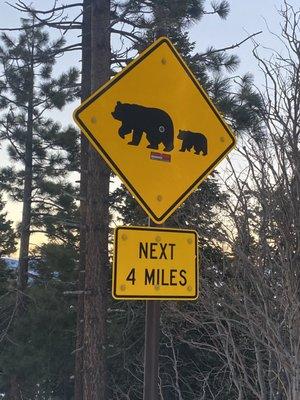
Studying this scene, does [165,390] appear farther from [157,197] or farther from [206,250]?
[157,197]

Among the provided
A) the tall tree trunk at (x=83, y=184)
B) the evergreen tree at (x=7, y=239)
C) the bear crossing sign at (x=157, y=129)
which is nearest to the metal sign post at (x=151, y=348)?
the bear crossing sign at (x=157, y=129)

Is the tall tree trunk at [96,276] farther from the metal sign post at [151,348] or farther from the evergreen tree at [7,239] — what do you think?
the evergreen tree at [7,239]

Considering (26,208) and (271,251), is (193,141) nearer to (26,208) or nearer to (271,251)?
(271,251)

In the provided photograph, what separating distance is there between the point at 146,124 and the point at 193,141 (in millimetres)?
261

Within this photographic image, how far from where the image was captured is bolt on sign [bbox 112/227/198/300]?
104 inches

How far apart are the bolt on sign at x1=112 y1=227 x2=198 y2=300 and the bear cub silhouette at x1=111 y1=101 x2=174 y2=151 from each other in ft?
1.39

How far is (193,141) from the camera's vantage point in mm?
2912

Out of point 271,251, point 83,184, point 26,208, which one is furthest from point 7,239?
point 271,251

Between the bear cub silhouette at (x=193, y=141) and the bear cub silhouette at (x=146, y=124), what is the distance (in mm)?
57

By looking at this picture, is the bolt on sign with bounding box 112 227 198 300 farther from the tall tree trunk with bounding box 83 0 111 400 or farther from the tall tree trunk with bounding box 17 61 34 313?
the tall tree trunk with bounding box 17 61 34 313

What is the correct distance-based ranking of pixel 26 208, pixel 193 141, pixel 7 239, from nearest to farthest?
pixel 193 141, pixel 26 208, pixel 7 239

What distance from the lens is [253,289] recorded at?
6203 millimetres

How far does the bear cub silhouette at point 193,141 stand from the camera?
2.89m

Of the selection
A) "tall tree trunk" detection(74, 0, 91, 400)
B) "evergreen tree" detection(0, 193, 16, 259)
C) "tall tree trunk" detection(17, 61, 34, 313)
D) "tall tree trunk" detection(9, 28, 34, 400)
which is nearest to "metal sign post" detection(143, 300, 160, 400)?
"tall tree trunk" detection(74, 0, 91, 400)
